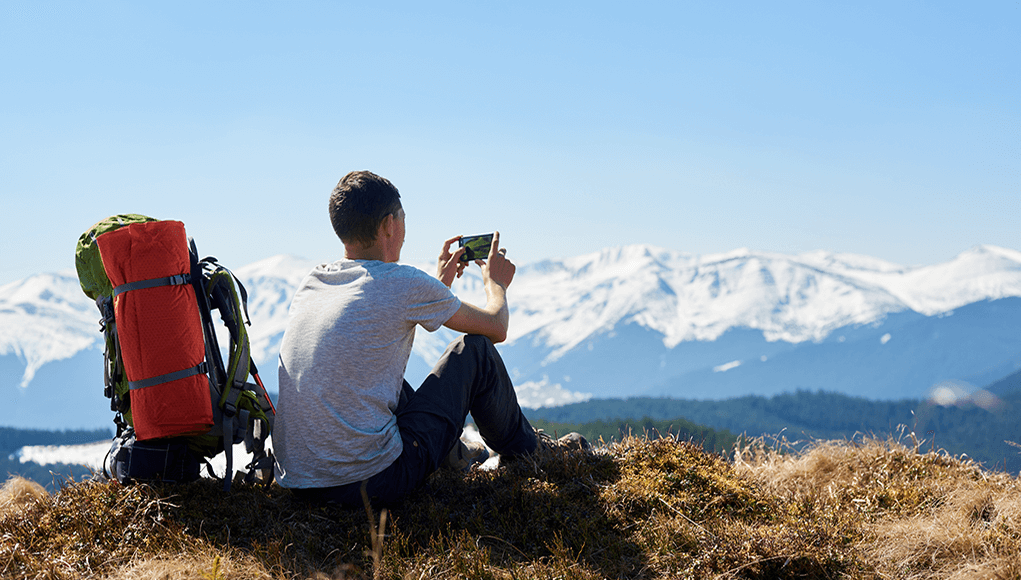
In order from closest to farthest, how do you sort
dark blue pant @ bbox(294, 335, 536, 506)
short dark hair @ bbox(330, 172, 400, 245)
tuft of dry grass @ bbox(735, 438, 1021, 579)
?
1. tuft of dry grass @ bbox(735, 438, 1021, 579)
2. short dark hair @ bbox(330, 172, 400, 245)
3. dark blue pant @ bbox(294, 335, 536, 506)

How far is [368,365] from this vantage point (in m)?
5.48

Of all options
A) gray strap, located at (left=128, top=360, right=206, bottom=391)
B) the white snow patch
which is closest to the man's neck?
gray strap, located at (left=128, top=360, right=206, bottom=391)

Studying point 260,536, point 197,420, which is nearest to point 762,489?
point 260,536

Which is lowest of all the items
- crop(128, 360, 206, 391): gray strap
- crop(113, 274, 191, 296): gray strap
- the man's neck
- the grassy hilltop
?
the grassy hilltop

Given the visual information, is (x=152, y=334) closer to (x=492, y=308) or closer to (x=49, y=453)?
(x=492, y=308)

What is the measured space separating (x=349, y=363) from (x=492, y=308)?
135 cm

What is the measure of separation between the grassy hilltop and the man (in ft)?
1.41

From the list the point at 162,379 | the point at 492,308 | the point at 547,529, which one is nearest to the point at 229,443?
the point at 162,379

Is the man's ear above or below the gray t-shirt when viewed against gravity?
above

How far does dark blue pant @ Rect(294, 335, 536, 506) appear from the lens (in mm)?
5777

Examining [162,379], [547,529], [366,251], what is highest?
[366,251]

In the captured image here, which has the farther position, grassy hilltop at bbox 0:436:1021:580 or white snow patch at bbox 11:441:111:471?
white snow patch at bbox 11:441:111:471

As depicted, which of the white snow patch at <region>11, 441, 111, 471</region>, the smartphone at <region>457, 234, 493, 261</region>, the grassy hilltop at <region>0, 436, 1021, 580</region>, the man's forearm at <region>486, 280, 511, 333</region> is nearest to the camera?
the grassy hilltop at <region>0, 436, 1021, 580</region>

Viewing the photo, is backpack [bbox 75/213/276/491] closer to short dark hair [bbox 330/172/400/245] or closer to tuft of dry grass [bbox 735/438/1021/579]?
short dark hair [bbox 330/172/400/245]
